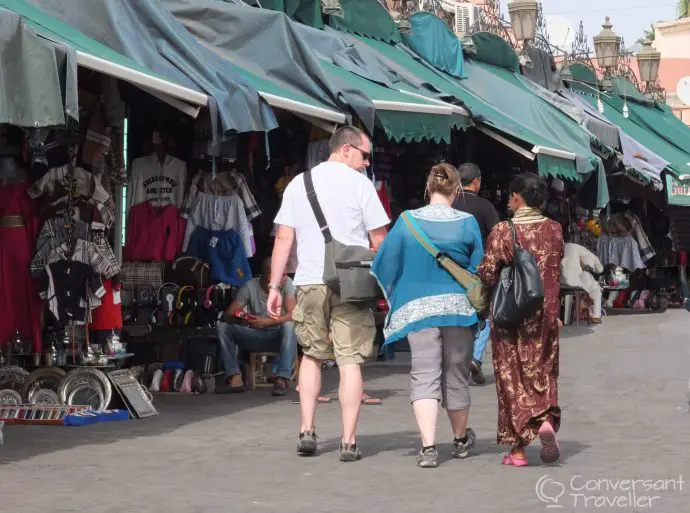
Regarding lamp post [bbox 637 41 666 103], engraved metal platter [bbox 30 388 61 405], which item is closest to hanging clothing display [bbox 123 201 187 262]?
engraved metal platter [bbox 30 388 61 405]

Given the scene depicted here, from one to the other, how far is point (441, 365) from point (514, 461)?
2.19 feet

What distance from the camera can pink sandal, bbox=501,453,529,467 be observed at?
8188 mm

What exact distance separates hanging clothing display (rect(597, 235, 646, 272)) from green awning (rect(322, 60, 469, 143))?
1241 centimetres

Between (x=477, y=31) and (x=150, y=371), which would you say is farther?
(x=477, y=31)

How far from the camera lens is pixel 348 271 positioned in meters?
8.41

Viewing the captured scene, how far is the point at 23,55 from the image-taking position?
8.37 metres

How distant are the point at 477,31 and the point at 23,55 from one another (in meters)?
14.6

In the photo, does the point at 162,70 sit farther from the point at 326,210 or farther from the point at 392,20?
the point at 392,20

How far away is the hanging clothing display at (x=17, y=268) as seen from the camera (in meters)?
10.8

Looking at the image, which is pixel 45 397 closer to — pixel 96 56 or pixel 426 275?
pixel 96 56

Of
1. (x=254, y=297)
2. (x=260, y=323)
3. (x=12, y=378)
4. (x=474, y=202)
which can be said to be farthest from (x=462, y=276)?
(x=254, y=297)

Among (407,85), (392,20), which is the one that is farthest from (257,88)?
(392,20)

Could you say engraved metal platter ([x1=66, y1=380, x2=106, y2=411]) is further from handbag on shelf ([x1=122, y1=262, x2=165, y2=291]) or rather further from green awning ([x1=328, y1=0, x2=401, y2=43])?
green awning ([x1=328, y1=0, x2=401, y2=43])

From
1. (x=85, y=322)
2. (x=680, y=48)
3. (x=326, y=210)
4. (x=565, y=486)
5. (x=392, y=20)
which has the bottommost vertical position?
(x=565, y=486)
